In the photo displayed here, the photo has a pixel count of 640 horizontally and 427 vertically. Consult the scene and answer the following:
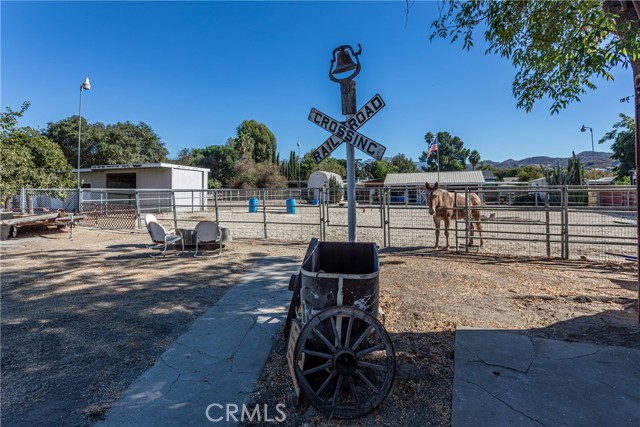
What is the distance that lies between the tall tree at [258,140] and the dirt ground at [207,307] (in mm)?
41992

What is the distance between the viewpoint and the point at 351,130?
3309mm

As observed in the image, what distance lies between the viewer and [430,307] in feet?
12.9

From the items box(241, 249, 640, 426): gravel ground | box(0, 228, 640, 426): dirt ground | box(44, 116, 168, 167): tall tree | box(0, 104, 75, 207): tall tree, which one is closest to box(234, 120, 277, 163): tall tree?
box(44, 116, 168, 167): tall tree

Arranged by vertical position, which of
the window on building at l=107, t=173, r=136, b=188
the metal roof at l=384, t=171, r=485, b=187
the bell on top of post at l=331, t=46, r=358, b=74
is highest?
the metal roof at l=384, t=171, r=485, b=187

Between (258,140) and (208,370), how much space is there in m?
48.9

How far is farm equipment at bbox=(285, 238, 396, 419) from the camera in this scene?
2.05 m

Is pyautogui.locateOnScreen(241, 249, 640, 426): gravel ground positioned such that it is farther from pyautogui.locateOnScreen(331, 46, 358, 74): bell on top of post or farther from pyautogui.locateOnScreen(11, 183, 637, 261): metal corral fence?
pyautogui.locateOnScreen(331, 46, 358, 74): bell on top of post

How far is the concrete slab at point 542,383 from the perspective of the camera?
198 centimetres

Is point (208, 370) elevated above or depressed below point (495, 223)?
below

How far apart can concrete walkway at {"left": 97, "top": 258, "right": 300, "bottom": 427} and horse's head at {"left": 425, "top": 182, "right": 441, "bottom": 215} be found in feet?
15.7

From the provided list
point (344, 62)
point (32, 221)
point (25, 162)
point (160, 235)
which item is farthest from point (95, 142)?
point (344, 62)

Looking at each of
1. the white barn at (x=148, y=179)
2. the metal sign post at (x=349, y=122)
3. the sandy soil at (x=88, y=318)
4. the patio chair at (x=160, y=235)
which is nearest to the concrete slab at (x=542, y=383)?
the metal sign post at (x=349, y=122)

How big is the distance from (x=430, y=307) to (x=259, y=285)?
253cm

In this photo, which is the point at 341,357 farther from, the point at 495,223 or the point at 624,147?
the point at 624,147
